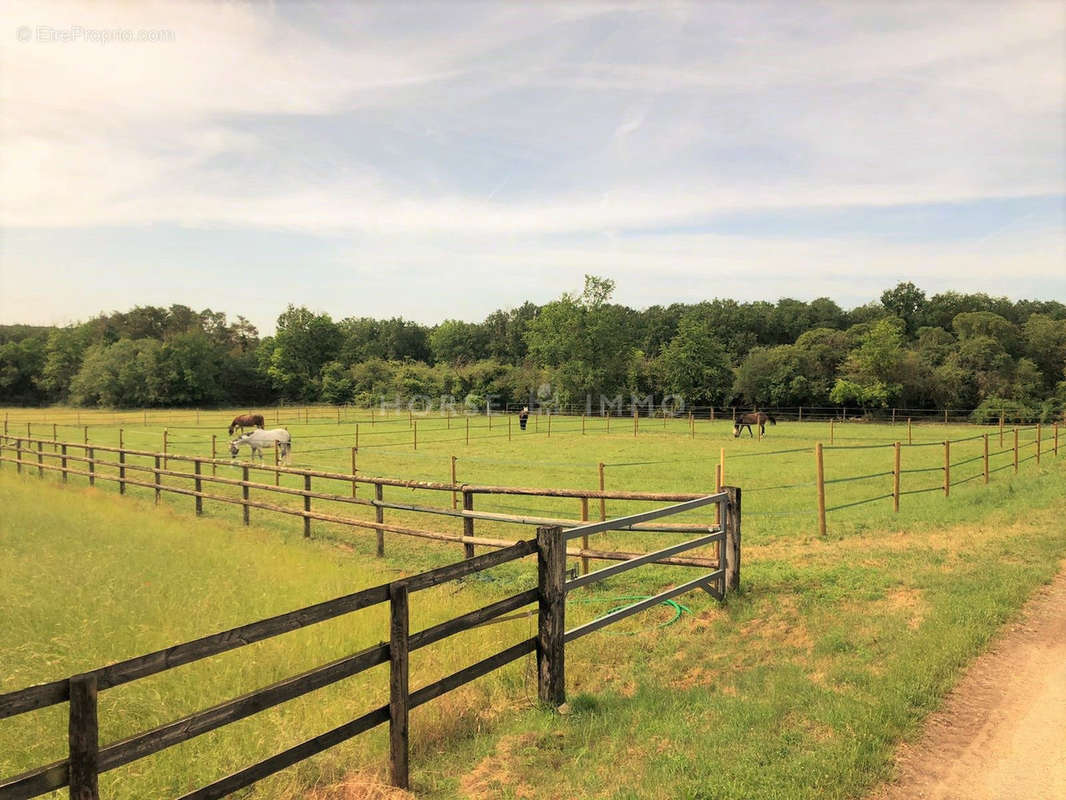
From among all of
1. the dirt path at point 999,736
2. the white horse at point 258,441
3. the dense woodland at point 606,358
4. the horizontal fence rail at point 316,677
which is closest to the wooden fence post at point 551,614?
the horizontal fence rail at point 316,677

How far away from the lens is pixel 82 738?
100 inches

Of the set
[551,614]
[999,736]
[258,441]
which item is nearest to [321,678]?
[551,614]

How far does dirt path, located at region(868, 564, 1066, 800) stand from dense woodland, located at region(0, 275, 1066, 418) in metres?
47.4

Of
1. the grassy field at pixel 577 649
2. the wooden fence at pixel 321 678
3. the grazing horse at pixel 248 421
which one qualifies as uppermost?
the wooden fence at pixel 321 678

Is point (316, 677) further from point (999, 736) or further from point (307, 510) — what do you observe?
point (307, 510)

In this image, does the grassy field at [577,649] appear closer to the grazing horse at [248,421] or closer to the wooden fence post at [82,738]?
the wooden fence post at [82,738]

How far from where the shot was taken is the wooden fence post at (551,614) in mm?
4457

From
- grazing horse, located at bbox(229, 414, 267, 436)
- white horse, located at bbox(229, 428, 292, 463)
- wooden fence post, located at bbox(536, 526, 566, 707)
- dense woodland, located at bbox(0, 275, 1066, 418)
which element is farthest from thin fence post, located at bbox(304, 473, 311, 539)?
dense woodland, located at bbox(0, 275, 1066, 418)

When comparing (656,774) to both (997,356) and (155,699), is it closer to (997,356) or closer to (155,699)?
(155,699)

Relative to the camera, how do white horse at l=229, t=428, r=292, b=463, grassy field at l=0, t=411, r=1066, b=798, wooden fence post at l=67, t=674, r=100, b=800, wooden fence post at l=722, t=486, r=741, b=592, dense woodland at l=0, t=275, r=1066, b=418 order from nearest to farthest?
wooden fence post at l=67, t=674, r=100, b=800 < grassy field at l=0, t=411, r=1066, b=798 < wooden fence post at l=722, t=486, r=741, b=592 < white horse at l=229, t=428, r=292, b=463 < dense woodland at l=0, t=275, r=1066, b=418

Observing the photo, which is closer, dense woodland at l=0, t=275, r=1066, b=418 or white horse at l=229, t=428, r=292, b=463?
white horse at l=229, t=428, r=292, b=463

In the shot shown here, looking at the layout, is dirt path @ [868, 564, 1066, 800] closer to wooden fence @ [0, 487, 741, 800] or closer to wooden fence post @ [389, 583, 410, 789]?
wooden fence @ [0, 487, 741, 800]

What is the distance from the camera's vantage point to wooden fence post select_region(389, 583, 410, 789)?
144 inches

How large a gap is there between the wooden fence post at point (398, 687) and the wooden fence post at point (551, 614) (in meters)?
1.09
